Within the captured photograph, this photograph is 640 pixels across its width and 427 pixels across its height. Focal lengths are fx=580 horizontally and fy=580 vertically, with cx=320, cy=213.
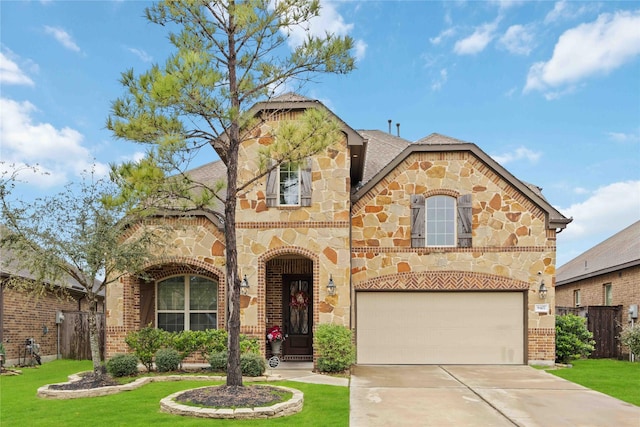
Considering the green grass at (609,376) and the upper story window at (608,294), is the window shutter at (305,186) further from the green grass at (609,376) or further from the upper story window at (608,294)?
the upper story window at (608,294)

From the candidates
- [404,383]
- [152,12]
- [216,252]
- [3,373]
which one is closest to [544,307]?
[404,383]

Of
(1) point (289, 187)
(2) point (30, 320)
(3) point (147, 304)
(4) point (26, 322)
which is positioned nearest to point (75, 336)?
(2) point (30, 320)

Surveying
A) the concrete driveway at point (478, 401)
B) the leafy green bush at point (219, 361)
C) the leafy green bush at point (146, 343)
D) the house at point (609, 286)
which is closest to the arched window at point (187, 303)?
the leafy green bush at point (146, 343)

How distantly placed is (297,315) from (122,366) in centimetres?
517

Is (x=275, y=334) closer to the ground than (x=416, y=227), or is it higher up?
closer to the ground

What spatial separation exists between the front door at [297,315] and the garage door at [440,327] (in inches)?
56.5

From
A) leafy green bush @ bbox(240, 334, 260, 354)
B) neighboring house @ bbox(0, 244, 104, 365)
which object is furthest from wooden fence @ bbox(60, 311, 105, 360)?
leafy green bush @ bbox(240, 334, 260, 354)

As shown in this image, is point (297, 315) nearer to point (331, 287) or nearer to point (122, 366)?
point (331, 287)

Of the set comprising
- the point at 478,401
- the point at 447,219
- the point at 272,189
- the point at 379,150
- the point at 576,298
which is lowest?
the point at 478,401

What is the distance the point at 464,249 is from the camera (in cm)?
1582

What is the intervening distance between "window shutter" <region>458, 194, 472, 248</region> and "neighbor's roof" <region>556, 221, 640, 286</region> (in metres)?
5.75

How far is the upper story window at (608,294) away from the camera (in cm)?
2005

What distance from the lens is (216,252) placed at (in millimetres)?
14805

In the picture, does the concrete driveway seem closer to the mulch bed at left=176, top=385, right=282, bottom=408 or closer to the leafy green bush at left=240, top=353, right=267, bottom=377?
the mulch bed at left=176, top=385, right=282, bottom=408
